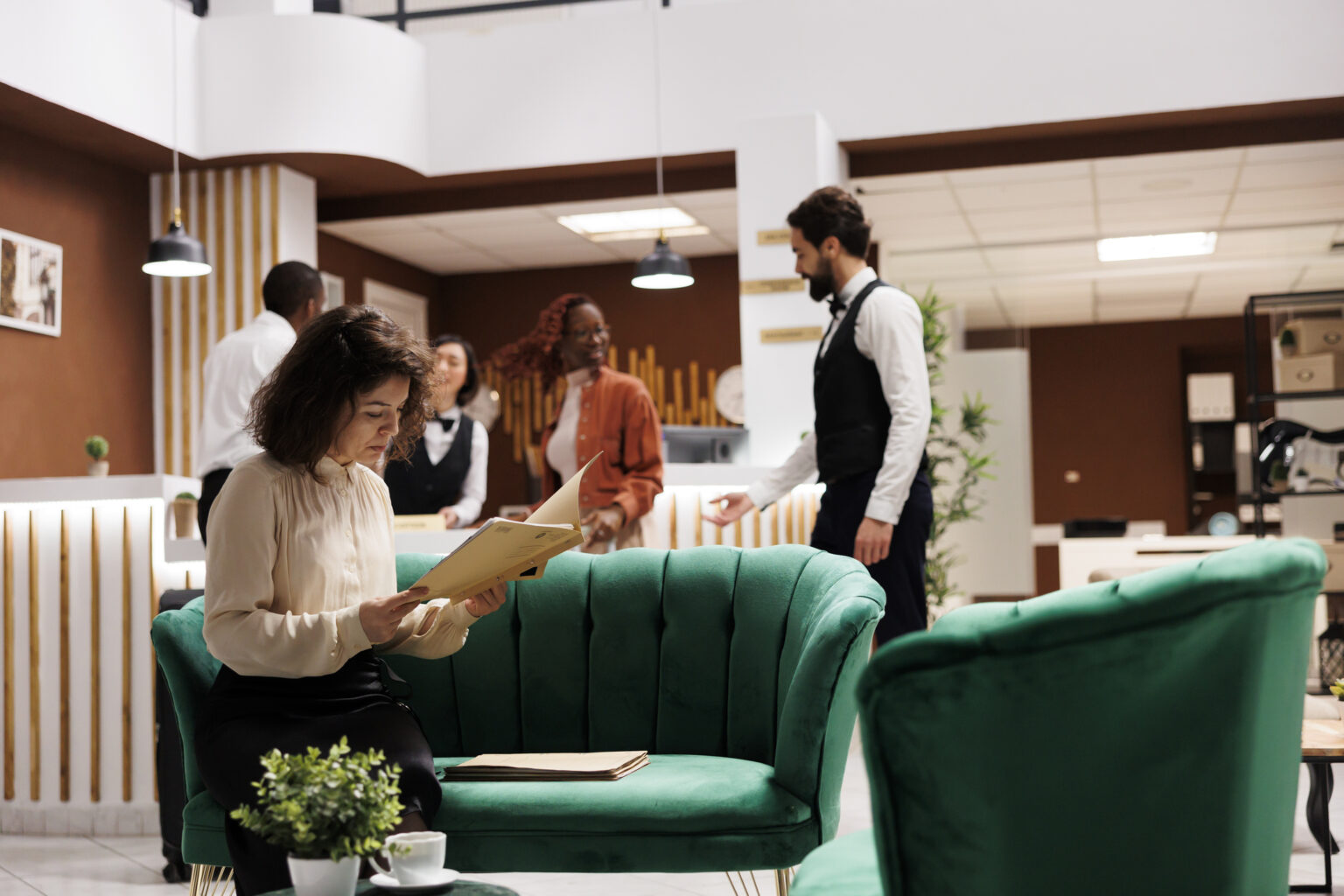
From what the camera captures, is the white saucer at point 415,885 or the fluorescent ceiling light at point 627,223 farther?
the fluorescent ceiling light at point 627,223

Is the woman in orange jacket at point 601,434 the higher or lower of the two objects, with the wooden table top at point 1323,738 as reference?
higher

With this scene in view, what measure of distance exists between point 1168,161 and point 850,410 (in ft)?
16.0

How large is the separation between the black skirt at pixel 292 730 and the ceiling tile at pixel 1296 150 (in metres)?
6.18

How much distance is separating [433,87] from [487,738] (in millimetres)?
5279

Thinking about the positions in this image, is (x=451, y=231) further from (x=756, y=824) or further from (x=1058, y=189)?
(x=756, y=824)

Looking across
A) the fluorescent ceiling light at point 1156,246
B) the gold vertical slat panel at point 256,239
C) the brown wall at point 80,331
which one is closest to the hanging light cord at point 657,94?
the gold vertical slat panel at point 256,239

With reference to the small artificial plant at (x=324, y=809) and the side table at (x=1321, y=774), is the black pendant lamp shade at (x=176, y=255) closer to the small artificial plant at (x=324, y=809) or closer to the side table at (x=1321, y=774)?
the small artificial plant at (x=324, y=809)

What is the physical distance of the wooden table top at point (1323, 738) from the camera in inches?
114

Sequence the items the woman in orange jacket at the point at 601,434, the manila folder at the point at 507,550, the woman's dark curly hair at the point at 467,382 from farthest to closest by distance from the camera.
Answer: the woman's dark curly hair at the point at 467,382, the woman in orange jacket at the point at 601,434, the manila folder at the point at 507,550

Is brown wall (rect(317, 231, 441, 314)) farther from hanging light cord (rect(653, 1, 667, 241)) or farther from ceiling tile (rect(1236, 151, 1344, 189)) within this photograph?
ceiling tile (rect(1236, 151, 1344, 189))

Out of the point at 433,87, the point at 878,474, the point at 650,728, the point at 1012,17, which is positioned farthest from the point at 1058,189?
the point at 650,728

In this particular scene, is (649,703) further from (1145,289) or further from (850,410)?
(1145,289)

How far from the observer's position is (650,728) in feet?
9.29

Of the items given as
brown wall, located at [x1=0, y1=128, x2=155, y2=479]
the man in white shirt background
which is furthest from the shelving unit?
brown wall, located at [x1=0, y1=128, x2=155, y2=479]
